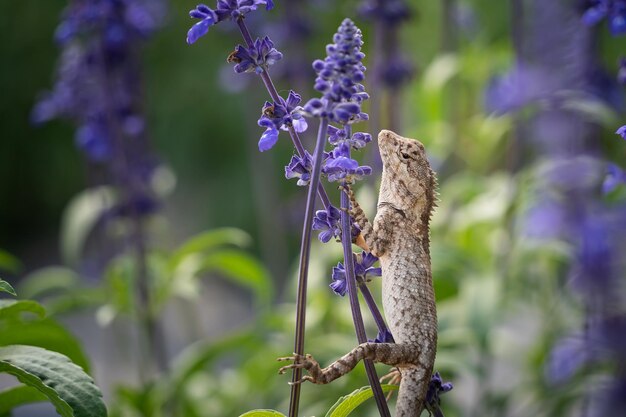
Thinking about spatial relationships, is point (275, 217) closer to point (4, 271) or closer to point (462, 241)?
point (462, 241)

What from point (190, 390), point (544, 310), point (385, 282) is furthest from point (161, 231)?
point (385, 282)

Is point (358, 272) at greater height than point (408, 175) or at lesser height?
lesser

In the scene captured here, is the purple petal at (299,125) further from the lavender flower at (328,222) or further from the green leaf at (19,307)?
the green leaf at (19,307)

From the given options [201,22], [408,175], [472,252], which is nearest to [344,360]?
[408,175]

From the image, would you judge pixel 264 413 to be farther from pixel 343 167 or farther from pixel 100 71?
pixel 100 71

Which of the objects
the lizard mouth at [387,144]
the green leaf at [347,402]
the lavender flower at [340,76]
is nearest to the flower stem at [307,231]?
the lavender flower at [340,76]

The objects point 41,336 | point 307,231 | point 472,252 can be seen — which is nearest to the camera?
point 307,231
